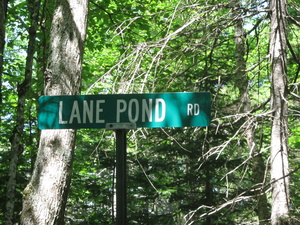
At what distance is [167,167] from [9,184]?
177 inches

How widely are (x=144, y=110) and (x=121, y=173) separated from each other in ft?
1.44

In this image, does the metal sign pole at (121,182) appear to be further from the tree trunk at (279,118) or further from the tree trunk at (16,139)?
the tree trunk at (16,139)

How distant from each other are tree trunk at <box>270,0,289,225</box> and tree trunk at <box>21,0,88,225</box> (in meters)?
1.90

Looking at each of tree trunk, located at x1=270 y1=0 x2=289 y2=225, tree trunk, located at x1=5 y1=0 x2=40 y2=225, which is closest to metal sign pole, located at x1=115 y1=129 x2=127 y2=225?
tree trunk, located at x1=270 y1=0 x2=289 y2=225

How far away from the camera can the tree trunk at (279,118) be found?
3482 mm

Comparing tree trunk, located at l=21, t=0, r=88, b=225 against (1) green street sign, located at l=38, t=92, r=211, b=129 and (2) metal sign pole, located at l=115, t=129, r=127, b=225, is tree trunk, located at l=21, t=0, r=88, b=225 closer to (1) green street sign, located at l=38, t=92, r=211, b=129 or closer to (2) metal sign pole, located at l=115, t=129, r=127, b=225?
(1) green street sign, located at l=38, t=92, r=211, b=129

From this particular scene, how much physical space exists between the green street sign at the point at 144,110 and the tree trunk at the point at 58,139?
988mm

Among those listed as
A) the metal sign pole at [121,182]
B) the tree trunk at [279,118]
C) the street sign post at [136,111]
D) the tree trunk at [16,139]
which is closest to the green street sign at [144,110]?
the street sign post at [136,111]

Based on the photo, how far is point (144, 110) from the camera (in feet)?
7.24

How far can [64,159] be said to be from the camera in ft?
10.5

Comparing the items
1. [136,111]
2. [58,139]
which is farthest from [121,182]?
[58,139]

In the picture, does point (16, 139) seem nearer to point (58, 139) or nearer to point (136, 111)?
point (58, 139)

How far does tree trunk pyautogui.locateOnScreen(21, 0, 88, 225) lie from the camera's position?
3051 millimetres

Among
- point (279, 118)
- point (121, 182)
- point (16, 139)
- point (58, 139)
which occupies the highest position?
point (16, 139)
